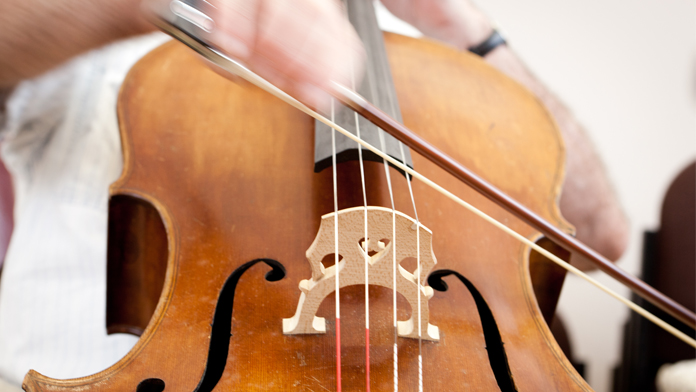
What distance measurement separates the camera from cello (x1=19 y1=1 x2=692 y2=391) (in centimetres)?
36

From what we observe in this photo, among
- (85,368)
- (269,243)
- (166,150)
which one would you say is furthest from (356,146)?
(85,368)

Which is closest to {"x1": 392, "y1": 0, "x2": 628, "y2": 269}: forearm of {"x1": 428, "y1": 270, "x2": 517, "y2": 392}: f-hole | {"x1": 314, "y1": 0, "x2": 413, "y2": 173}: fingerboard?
{"x1": 314, "y1": 0, "x2": 413, "y2": 173}: fingerboard

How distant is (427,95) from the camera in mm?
724

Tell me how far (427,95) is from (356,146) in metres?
0.28

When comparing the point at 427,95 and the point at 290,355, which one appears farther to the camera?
the point at 427,95

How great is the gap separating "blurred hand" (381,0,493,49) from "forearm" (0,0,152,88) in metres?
0.79

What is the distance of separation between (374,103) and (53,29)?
1.10 feet

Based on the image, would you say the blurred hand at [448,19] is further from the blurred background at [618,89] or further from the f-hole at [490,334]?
Answer: the f-hole at [490,334]

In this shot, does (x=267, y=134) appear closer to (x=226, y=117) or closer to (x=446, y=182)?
(x=226, y=117)

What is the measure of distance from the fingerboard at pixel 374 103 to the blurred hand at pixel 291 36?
12 cm

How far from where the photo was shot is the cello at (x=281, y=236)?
360mm

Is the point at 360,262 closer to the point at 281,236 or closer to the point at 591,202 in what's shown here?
the point at 281,236

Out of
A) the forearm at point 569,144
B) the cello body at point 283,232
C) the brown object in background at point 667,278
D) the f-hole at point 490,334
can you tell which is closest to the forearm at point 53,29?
the cello body at point 283,232

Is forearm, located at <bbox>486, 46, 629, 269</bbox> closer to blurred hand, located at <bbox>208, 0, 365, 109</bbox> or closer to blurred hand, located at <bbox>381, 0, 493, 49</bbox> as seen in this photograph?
blurred hand, located at <bbox>381, 0, 493, 49</bbox>
